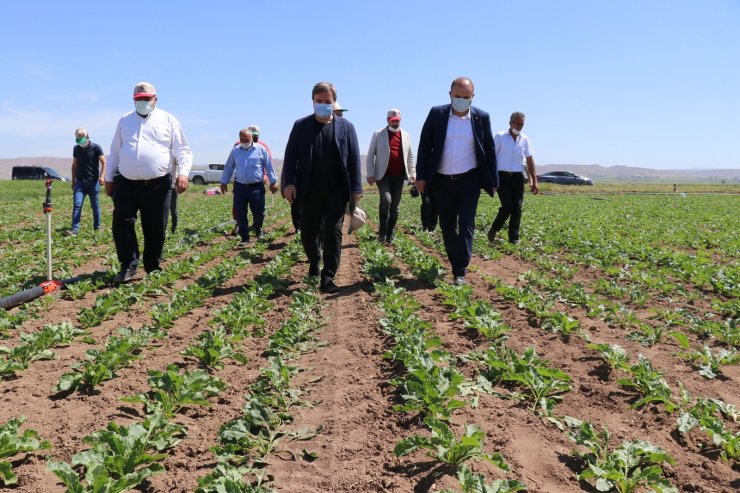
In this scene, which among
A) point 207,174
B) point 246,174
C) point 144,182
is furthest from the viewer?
point 207,174

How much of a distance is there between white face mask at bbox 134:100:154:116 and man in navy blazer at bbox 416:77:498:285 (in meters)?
3.03

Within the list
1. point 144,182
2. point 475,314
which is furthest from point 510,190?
point 144,182

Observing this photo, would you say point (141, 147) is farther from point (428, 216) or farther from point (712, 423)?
point (428, 216)

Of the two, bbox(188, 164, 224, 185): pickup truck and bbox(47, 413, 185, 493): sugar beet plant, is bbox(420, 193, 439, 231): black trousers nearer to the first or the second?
bbox(47, 413, 185, 493): sugar beet plant

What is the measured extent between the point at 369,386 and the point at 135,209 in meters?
4.25

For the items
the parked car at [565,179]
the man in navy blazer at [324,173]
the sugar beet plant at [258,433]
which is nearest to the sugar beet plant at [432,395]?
the sugar beet plant at [258,433]

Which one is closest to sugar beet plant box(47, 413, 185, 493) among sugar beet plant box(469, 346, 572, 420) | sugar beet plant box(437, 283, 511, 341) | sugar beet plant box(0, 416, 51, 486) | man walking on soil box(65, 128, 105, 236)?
sugar beet plant box(0, 416, 51, 486)

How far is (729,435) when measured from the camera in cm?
286

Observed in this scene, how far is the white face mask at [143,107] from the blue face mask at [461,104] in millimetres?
3370

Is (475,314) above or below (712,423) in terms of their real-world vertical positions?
above

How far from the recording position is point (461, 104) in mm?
6477

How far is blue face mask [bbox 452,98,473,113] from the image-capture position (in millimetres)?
6465

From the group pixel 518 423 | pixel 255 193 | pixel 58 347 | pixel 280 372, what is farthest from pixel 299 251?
pixel 518 423

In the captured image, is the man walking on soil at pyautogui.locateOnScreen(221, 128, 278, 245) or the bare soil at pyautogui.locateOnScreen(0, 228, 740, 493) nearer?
the bare soil at pyautogui.locateOnScreen(0, 228, 740, 493)
